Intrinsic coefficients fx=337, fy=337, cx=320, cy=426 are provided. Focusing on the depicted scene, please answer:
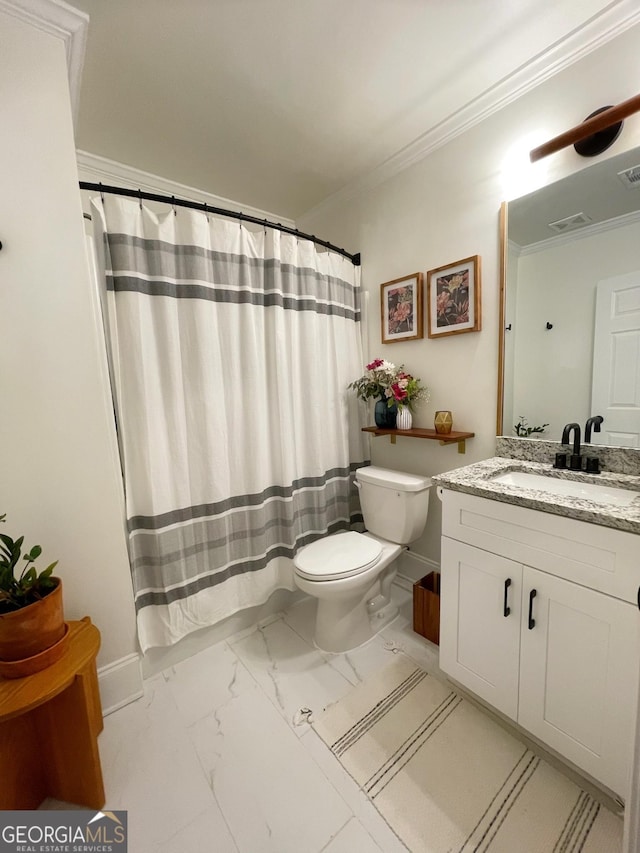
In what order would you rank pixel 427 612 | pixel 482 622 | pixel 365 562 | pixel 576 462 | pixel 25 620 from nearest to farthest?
pixel 25 620 → pixel 482 622 → pixel 576 462 → pixel 365 562 → pixel 427 612

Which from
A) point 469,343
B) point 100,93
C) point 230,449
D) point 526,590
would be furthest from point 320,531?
point 100,93

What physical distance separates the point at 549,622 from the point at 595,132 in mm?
1631

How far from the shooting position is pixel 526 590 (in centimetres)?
108

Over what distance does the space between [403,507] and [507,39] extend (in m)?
1.94

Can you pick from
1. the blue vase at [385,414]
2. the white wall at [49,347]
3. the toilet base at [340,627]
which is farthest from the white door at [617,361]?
the white wall at [49,347]

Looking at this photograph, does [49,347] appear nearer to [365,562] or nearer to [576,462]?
[365,562]

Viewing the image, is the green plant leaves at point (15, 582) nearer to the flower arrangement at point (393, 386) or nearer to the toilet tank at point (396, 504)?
Answer: the toilet tank at point (396, 504)

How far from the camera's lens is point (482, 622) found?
1203 millimetres

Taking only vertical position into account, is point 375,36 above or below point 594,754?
above

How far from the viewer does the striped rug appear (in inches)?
37.2

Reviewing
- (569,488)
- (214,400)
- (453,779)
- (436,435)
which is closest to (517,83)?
(436,435)

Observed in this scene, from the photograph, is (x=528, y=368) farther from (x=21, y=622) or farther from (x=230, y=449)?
(x=21, y=622)

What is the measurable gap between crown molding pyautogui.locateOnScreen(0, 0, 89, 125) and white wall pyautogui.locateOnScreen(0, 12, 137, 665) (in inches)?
0.9

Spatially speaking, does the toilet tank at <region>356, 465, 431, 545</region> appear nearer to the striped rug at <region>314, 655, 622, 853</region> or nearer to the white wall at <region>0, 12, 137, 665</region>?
the striped rug at <region>314, 655, 622, 853</region>
